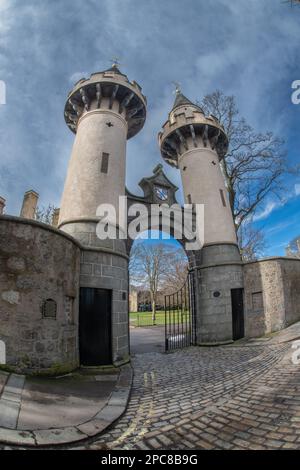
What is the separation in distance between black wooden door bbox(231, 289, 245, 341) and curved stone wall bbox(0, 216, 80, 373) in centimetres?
752

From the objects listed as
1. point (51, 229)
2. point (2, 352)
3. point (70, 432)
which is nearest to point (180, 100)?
point (51, 229)

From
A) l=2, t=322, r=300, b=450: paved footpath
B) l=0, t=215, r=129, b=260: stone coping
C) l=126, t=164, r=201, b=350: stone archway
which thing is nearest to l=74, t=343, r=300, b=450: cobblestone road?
l=2, t=322, r=300, b=450: paved footpath

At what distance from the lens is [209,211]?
1359 cm

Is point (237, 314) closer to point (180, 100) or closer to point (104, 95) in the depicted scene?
point (104, 95)

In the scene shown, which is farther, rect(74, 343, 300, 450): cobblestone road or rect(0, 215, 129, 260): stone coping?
rect(0, 215, 129, 260): stone coping

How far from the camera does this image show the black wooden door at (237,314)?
11625 millimetres

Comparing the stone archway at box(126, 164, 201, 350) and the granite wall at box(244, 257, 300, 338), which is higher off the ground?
the stone archway at box(126, 164, 201, 350)

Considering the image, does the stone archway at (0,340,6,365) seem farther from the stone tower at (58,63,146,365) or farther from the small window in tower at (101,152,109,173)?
the small window in tower at (101,152,109,173)

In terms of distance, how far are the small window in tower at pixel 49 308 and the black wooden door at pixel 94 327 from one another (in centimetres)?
185

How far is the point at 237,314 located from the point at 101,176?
28.5 ft

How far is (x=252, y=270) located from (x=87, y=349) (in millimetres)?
8020

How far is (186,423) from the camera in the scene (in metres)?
3.79

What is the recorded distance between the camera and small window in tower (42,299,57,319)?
6.05 meters
